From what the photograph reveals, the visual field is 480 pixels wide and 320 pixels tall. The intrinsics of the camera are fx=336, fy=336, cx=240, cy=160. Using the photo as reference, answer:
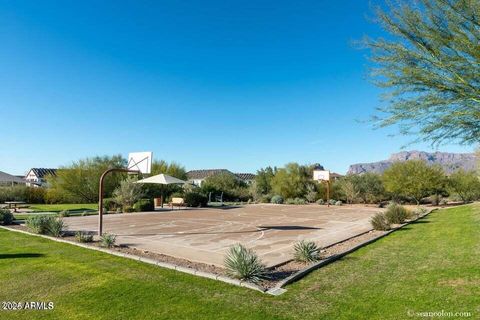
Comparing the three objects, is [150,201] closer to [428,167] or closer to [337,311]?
[337,311]

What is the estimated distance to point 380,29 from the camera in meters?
7.27

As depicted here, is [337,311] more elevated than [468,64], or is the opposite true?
[468,64]

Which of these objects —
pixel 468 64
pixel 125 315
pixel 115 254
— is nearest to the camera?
pixel 125 315

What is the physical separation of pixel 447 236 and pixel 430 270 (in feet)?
16.3

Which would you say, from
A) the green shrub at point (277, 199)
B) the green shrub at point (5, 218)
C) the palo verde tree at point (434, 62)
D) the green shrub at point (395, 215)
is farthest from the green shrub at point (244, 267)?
the green shrub at point (277, 199)

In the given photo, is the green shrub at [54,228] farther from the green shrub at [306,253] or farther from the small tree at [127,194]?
the small tree at [127,194]

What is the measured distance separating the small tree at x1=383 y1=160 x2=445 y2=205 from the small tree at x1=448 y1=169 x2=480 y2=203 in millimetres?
4812

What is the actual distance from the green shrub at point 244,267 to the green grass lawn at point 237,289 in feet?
1.62

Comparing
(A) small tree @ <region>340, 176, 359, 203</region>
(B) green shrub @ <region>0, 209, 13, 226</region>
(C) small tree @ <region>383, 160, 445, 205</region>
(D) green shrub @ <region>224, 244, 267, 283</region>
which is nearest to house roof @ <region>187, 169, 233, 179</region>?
(A) small tree @ <region>340, 176, 359, 203</region>

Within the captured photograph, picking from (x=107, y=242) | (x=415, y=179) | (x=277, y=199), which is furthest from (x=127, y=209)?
(x=415, y=179)

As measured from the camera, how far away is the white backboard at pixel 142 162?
15156 mm

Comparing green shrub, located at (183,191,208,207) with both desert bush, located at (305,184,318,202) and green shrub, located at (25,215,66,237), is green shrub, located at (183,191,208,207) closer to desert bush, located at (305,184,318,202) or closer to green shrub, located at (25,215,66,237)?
desert bush, located at (305,184,318,202)

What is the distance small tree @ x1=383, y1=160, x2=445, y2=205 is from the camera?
2933cm

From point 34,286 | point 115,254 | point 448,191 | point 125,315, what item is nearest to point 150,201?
point 115,254
